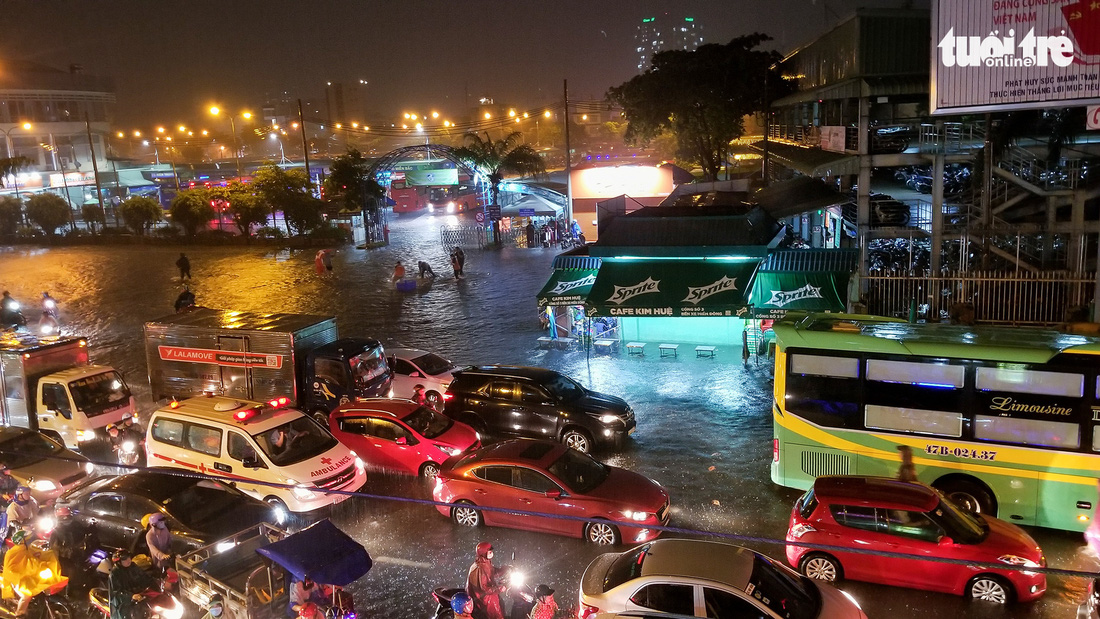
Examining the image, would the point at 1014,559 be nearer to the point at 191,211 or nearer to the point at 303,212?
the point at 303,212

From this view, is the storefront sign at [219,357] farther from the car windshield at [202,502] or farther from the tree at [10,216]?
the tree at [10,216]

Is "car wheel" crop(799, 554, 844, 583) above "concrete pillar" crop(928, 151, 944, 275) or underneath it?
underneath

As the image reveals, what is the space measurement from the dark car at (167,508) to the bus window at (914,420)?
8.69 meters

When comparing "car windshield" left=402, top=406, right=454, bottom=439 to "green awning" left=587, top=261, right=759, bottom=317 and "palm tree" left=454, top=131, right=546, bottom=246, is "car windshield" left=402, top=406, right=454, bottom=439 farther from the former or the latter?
"palm tree" left=454, top=131, right=546, bottom=246

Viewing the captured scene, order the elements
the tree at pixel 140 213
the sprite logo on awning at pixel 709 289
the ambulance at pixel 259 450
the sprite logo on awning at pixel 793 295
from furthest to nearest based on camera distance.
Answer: the tree at pixel 140 213 < the sprite logo on awning at pixel 709 289 < the sprite logo on awning at pixel 793 295 < the ambulance at pixel 259 450

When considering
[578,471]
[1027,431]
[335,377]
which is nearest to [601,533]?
[578,471]

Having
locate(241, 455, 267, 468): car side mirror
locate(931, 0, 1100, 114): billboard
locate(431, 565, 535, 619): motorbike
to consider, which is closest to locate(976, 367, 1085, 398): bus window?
locate(431, 565, 535, 619): motorbike

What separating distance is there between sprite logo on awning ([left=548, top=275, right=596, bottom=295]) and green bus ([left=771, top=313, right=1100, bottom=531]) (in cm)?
919

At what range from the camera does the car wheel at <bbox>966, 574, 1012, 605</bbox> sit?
854cm

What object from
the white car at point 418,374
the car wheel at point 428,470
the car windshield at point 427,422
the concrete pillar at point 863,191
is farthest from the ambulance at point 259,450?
the concrete pillar at point 863,191

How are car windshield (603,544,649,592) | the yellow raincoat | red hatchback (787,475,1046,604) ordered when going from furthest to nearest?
the yellow raincoat
red hatchback (787,475,1046,604)
car windshield (603,544,649,592)

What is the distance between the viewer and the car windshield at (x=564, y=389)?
1477 cm

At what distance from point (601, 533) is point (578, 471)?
98cm

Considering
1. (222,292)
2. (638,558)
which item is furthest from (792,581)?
(222,292)
